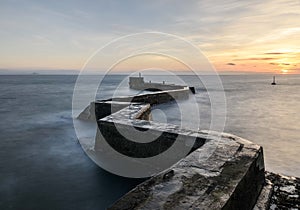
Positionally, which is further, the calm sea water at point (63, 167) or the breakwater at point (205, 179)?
the calm sea water at point (63, 167)

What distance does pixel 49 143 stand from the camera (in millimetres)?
8000

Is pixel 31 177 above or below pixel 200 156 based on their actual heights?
below

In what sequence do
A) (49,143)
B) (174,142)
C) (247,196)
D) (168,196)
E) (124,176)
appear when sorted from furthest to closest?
(49,143) < (124,176) < (174,142) < (247,196) < (168,196)

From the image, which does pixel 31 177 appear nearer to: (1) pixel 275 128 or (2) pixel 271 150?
(2) pixel 271 150

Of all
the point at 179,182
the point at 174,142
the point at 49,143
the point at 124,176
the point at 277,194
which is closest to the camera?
the point at 179,182

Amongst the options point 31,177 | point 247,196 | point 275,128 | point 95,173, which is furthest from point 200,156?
point 275,128

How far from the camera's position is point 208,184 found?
2.62m

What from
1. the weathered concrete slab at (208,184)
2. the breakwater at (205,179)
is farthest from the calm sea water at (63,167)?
the weathered concrete slab at (208,184)

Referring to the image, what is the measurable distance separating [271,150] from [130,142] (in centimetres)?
451

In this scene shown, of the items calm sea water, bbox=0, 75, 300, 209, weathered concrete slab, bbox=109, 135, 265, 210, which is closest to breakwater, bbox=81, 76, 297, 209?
weathered concrete slab, bbox=109, 135, 265, 210

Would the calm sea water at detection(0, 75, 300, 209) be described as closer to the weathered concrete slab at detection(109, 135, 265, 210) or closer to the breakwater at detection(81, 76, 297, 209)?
the breakwater at detection(81, 76, 297, 209)

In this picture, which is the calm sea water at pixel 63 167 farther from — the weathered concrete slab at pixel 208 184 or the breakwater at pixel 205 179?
the weathered concrete slab at pixel 208 184

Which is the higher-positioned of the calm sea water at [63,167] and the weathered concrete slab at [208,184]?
the weathered concrete slab at [208,184]

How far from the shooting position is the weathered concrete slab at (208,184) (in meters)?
2.25
